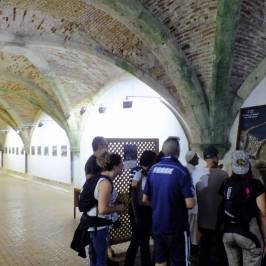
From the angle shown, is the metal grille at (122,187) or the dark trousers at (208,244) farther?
the metal grille at (122,187)

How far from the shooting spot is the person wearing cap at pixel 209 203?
13.1ft

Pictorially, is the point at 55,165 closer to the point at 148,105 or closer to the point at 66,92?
the point at 66,92

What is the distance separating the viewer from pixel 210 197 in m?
4.01

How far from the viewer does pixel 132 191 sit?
14.5ft

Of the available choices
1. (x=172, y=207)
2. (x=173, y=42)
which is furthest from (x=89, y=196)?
(x=173, y=42)

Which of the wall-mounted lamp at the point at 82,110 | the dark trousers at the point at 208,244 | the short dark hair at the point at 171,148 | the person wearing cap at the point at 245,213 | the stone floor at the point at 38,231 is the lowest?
the stone floor at the point at 38,231

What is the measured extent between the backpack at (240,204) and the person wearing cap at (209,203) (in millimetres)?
635

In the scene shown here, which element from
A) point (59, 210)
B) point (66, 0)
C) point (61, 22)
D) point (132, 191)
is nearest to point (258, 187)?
point (132, 191)

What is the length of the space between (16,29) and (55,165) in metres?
9.17

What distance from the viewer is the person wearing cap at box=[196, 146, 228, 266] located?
157 inches

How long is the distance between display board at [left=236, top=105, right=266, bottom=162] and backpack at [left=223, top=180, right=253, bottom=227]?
2774mm

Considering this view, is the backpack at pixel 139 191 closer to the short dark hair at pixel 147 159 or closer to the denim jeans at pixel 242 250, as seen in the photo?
the short dark hair at pixel 147 159

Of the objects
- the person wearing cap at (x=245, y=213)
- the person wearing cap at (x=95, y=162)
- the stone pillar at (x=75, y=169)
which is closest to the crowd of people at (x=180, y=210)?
the person wearing cap at (x=245, y=213)

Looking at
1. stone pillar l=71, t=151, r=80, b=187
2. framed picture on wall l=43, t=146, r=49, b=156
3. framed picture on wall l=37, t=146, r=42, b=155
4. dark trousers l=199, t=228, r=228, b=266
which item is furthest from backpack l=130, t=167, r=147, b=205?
framed picture on wall l=37, t=146, r=42, b=155
